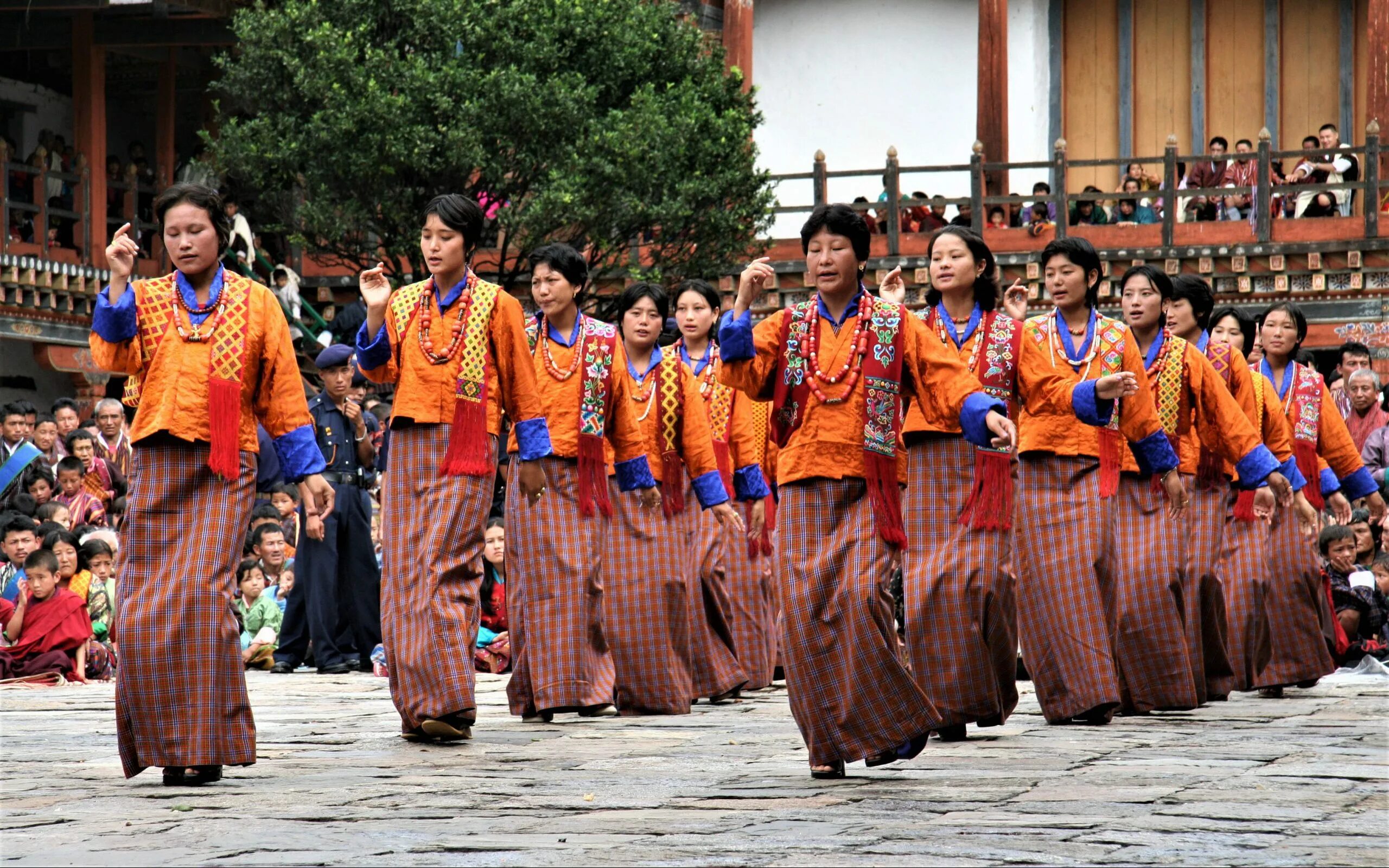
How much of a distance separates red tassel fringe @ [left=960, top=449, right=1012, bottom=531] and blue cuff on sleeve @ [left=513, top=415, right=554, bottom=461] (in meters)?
1.40

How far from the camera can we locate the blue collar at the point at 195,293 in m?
5.70

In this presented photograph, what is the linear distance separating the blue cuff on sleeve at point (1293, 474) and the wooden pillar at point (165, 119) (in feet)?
42.1

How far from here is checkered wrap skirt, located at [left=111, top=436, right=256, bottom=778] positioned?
5344 mm

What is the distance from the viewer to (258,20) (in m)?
15.9

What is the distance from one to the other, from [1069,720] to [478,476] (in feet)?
7.44

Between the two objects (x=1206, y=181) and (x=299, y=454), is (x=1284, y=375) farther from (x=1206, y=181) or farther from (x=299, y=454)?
(x=1206, y=181)

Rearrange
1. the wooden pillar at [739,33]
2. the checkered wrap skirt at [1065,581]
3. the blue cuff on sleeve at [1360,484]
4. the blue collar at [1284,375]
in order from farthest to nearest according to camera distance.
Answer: the wooden pillar at [739,33] → the blue cuff on sleeve at [1360,484] → the blue collar at [1284,375] → the checkered wrap skirt at [1065,581]

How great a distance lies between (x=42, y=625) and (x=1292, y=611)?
20.3ft

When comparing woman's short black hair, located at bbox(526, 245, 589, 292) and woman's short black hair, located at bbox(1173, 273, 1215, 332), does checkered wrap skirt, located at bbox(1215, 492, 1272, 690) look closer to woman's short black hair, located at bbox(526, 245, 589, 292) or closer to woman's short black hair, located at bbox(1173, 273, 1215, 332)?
woman's short black hair, located at bbox(1173, 273, 1215, 332)

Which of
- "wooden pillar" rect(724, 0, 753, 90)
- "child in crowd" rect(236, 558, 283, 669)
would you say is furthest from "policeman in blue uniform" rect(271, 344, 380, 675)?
"wooden pillar" rect(724, 0, 753, 90)

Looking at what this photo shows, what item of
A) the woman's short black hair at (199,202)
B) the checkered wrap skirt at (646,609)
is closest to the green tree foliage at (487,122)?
the checkered wrap skirt at (646,609)

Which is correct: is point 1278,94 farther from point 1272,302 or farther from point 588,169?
point 588,169

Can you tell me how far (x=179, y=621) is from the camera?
5.38 m

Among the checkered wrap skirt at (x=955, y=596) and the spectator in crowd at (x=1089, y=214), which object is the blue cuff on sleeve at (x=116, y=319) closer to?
the checkered wrap skirt at (x=955, y=596)
